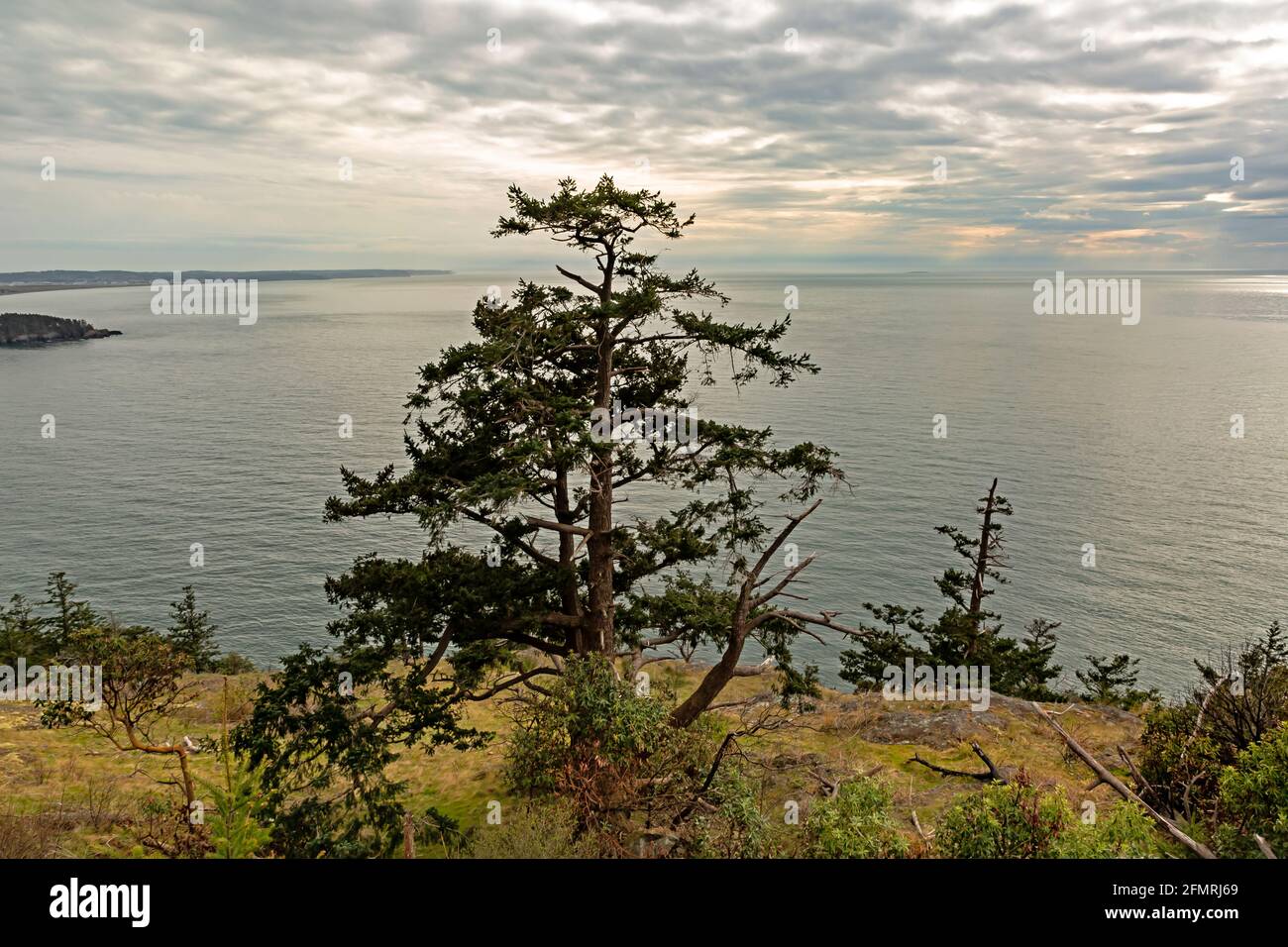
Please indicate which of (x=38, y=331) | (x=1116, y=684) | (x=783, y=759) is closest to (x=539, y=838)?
(x=783, y=759)

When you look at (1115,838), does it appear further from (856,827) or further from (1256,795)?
(856,827)

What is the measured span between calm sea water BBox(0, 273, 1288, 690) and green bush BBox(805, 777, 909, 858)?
34967 millimetres

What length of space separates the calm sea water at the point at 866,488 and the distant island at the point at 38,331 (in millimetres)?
78285

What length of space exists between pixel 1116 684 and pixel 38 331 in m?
237

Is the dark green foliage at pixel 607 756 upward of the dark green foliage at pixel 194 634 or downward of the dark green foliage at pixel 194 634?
upward

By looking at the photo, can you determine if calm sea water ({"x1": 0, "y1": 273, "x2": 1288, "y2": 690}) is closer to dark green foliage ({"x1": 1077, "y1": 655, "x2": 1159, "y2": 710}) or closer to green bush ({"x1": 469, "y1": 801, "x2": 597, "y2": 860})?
dark green foliage ({"x1": 1077, "y1": 655, "x2": 1159, "y2": 710})

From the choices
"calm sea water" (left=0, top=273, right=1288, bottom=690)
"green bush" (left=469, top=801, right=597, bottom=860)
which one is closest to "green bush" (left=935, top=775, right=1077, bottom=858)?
"green bush" (left=469, top=801, right=597, bottom=860)

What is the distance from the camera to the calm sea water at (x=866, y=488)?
161 ft

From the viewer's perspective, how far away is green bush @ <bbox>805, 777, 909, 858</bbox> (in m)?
10.4

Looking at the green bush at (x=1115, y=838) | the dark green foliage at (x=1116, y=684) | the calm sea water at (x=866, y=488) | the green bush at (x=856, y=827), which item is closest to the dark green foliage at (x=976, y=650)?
the dark green foliage at (x=1116, y=684)

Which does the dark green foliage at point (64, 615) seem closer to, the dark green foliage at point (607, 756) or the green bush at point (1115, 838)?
the dark green foliage at point (607, 756)

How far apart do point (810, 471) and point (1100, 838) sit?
9688 mm

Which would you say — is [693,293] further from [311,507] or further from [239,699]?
Result: [311,507]
